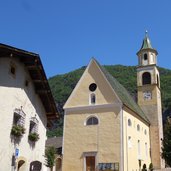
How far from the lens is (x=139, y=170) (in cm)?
3572

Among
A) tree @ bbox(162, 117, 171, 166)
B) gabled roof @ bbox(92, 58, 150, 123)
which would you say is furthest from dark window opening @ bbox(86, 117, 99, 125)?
tree @ bbox(162, 117, 171, 166)

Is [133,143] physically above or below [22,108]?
above

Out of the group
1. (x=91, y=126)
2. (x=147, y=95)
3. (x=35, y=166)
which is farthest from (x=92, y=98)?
(x=35, y=166)

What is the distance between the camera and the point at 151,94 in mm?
45781

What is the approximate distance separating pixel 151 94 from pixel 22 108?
106 ft

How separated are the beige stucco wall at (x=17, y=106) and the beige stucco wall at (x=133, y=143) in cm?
1641

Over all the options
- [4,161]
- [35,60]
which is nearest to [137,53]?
[35,60]

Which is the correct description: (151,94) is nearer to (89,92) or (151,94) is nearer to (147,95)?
(147,95)

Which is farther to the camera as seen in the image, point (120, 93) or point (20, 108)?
point (120, 93)

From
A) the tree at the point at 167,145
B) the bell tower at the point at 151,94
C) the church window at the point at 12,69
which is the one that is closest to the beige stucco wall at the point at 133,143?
the bell tower at the point at 151,94

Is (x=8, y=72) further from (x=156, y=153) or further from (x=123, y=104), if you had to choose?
(x=156, y=153)

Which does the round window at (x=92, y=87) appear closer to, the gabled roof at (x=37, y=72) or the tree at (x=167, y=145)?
the tree at (x=167, y=145)

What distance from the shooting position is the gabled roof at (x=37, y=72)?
1501 cm

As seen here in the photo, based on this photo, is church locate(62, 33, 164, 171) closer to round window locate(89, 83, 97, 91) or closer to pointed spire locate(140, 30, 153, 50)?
round window locate(89, 83, 97, 91)
